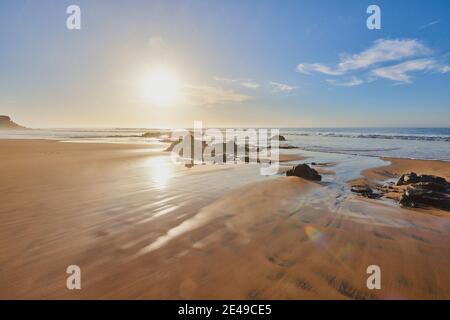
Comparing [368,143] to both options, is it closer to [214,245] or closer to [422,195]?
[422,195]

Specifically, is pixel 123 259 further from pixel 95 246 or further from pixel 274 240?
pixel 274 240

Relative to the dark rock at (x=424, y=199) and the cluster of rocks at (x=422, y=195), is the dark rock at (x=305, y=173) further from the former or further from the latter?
the dark rock at (x=424, y=199)

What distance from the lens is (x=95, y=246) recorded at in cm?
424

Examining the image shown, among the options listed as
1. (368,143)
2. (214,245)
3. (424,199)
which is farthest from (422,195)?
(368,143)

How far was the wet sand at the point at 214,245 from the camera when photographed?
10.6 ft

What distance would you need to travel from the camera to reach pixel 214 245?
443 centimetres

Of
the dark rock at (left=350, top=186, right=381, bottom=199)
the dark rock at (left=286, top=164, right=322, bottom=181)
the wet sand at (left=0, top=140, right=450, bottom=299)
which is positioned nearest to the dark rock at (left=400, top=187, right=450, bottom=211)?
the wet sand at (left=0, top=140, right=450, bottom=299)

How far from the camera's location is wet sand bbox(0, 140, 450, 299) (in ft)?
10.6

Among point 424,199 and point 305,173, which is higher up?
point 305,173

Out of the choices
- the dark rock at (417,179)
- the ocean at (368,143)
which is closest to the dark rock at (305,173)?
the dark rock at (417,179)

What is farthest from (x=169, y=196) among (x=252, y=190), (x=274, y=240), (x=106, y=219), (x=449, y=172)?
(x=449, y=172)

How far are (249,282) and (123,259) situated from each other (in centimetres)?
201

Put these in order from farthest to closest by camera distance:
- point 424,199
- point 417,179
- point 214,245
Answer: point 417,179 < point 424,199 < point 214,245
